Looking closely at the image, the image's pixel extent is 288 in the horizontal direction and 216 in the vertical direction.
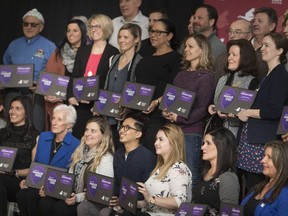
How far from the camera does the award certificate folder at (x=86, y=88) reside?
26.0 ft

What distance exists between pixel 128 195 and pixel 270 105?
1.28 m

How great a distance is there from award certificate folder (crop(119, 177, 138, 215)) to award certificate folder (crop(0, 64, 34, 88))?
1.98m

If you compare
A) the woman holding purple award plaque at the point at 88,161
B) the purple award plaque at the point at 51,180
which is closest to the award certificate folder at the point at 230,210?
Result: the woman holding purple award plaque at the point at 88,161

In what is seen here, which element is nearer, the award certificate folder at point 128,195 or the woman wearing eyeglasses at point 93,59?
the award certificate folder at point 128,195

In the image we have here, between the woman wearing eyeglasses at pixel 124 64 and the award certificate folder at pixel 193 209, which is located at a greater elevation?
the woman wearing eyeglasses at pixel 124 64

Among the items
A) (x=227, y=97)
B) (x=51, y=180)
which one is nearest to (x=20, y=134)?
(x=51, y=180)

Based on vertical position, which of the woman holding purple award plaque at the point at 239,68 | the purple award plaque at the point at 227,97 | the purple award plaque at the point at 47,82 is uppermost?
the woman holding purple award plaque at the point at 239,68

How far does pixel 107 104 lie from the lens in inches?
310

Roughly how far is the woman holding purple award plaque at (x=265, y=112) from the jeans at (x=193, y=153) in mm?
546

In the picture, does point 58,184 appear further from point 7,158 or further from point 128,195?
point 128,195

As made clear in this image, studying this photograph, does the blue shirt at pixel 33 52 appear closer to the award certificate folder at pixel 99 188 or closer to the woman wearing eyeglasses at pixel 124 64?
the woman wearing eyeglasses at pixel 124 64

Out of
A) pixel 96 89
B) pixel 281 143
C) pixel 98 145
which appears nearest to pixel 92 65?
pixel 96 89

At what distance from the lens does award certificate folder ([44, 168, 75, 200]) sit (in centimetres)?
730

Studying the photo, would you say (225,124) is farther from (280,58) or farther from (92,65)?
(92,65)
